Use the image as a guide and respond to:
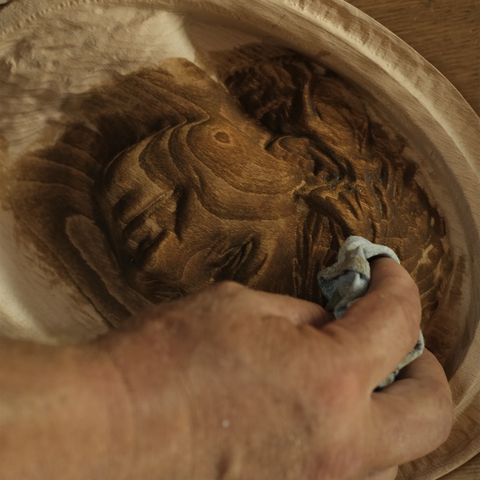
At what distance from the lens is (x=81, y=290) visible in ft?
4.08

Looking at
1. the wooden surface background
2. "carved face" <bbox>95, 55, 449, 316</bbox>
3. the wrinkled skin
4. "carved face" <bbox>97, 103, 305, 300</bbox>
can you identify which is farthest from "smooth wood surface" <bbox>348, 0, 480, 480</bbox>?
the wrinkled skin

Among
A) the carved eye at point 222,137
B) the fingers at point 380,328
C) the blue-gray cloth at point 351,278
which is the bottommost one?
the blue-gray cloth at point 351,278

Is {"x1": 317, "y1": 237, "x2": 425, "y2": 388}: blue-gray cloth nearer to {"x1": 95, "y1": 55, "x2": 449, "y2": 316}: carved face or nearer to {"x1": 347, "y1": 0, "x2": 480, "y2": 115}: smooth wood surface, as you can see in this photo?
{"x1": 95, "y1": 55, "x2": 449, "y2": 316}: carved face

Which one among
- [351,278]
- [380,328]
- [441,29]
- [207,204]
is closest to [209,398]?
[380,328]

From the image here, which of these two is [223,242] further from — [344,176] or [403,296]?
[403,296]

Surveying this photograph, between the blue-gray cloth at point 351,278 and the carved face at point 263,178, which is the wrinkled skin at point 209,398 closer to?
the blue-gray cloth at point 351,278

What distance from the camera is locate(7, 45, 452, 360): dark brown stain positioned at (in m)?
0.98

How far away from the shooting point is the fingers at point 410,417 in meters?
0.68

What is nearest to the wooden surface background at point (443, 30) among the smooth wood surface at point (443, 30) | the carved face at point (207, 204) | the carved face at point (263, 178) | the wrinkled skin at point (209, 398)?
the smooth wood surface at point (443, 30)

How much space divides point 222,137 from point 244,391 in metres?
0.55

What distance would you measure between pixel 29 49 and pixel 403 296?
2.65 ft

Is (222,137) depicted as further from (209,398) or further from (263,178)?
(209,398)

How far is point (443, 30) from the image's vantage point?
885 mm

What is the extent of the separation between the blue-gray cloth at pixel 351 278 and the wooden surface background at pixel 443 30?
0.35m
